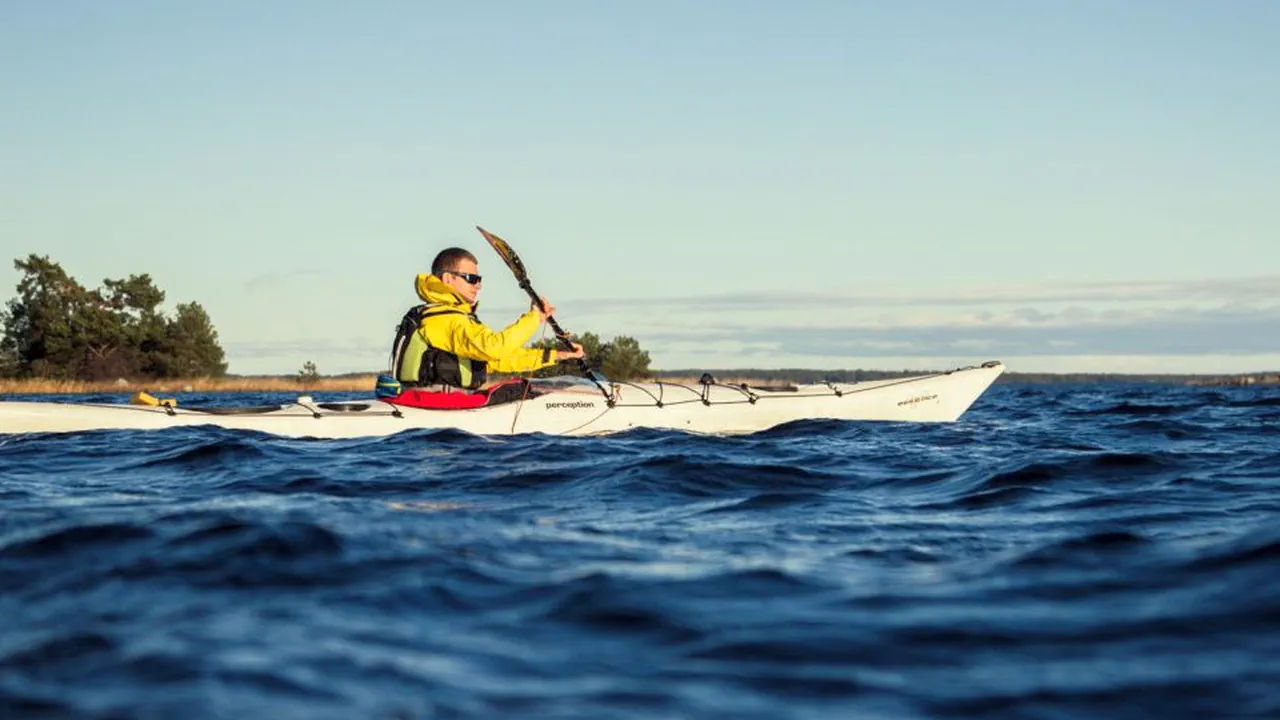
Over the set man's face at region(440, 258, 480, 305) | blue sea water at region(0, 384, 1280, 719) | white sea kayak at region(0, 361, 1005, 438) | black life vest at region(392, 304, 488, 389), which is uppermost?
man's face at region(440, 258, 480, 305)

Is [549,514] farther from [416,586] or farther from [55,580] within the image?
[55,580]

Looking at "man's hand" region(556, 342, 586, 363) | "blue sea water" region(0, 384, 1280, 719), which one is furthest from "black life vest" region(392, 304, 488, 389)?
"blue sea water" region(0, 384, 1280, 719)

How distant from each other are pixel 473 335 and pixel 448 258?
0.84 m

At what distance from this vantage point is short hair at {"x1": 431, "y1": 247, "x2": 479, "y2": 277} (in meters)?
11.7

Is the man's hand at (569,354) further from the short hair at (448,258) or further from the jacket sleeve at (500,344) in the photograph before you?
the short hair at (448,258)

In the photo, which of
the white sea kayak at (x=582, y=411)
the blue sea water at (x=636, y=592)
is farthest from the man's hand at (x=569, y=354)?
the blue sea water at (x=636, y=592)

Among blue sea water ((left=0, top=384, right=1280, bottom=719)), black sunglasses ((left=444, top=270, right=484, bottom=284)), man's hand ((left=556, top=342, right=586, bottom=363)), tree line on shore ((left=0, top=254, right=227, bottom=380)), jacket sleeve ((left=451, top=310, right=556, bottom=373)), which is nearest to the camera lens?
blue sea water ((left=0, top=384, right=1280, bottom=719))

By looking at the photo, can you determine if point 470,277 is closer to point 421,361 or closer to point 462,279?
point 462,279

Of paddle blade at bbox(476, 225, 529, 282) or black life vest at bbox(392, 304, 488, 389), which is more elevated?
paddle blade at bbox(476, 225, 529, 282)

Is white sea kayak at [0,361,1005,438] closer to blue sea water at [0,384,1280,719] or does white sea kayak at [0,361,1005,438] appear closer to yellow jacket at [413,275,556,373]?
yellow jacket at [413,275,556,373]

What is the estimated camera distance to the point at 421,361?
11.9m

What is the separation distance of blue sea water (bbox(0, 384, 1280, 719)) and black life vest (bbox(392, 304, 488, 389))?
264 centimetres

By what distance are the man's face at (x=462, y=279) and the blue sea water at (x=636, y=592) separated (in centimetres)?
276

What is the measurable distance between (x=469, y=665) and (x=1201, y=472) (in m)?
7.70
